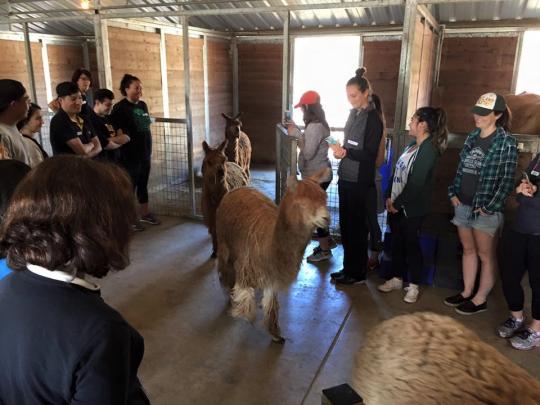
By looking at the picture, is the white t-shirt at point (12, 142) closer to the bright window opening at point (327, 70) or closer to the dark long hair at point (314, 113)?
the dark long hair at point (314, 113)

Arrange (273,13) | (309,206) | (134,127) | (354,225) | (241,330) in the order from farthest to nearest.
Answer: (273,13) → (134,127) → (354,225) → (241,330) → (309,206)

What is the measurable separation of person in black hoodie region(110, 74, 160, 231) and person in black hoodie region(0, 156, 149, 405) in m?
3.86

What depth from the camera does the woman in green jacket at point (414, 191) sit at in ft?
10.6

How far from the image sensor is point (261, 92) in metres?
8.84

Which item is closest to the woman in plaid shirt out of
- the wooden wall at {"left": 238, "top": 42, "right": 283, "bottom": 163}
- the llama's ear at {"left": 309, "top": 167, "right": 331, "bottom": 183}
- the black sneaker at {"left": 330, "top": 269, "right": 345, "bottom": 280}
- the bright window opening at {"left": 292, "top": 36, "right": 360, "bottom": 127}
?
the black sneaker at {"left": 330, "top": 269, "right": 345, "bottom": 280}

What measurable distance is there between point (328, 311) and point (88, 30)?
25.8ft

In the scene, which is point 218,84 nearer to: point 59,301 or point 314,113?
point 314,113

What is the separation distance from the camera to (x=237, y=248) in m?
3.03

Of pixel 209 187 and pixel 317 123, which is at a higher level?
pixel 317 123

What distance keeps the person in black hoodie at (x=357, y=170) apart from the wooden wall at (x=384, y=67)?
404cm

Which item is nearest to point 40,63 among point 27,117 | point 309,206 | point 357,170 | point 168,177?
point 168,177

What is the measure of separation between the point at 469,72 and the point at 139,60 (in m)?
5.31

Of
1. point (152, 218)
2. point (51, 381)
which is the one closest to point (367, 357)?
point (51, 381)

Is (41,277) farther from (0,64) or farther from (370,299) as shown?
(0,64)
